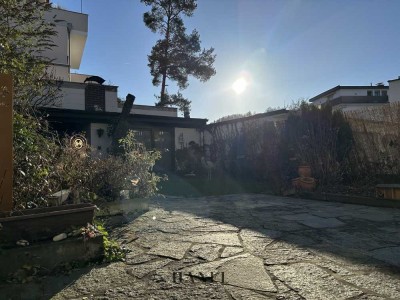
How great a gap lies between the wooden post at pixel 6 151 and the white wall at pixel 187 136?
43.6ft

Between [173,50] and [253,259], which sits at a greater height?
[173,50]

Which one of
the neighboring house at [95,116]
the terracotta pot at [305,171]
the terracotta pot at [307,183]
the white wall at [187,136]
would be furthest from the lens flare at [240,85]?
the terracotta pot at [307,183]

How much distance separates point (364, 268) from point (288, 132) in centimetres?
752

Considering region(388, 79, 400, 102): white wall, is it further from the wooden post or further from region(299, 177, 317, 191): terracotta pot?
the wooden post

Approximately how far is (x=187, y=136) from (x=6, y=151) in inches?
543

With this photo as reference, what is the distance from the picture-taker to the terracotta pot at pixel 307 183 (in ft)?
26.8

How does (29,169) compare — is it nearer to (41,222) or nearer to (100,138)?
(41,222)

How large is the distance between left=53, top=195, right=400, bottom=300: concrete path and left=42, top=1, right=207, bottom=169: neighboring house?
9264 mm

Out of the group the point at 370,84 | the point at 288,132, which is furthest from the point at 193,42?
the point at 370,84

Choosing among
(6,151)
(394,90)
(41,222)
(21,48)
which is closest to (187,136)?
(21,48)

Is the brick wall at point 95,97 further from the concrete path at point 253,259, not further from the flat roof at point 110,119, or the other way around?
the concrete path at point 253,259

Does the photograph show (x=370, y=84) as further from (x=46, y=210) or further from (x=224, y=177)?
(x=46, y=210)

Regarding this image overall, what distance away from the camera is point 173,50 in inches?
869

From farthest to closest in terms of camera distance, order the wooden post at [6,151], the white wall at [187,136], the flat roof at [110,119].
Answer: the white wall at [187,136]
the flat roof at [110,119]
the wooden post at [6,151]
